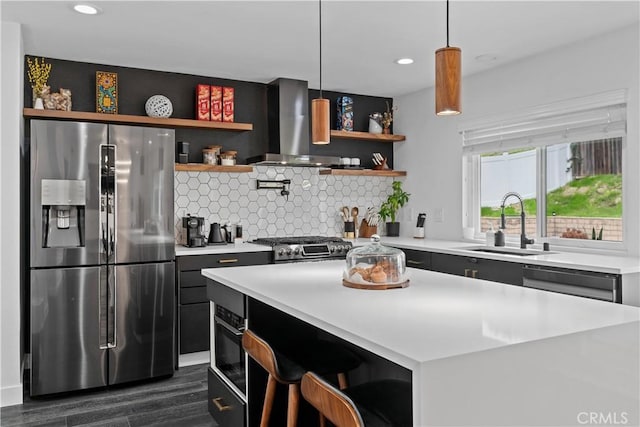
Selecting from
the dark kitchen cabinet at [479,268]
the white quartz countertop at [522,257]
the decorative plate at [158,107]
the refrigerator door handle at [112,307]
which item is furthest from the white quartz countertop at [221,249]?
the dark kitchen cabinet at [479,268]

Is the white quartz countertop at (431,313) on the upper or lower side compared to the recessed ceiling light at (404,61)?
lower

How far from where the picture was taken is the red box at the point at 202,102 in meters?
4.54

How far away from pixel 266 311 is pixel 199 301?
5.69 feet

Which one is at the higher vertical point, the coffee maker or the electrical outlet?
the electrical outlet

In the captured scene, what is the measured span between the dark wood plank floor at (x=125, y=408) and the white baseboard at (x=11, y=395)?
1.3 inches

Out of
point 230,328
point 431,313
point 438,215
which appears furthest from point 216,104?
point 431,313

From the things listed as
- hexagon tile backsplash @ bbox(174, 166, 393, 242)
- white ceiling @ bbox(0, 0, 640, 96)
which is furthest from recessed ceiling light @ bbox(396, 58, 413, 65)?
hexagon tile backsplash @ bbox(174, 166, 393, 242)

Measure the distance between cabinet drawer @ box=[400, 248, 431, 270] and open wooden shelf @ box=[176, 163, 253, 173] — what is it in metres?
1.60

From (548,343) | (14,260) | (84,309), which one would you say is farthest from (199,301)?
(548,343)

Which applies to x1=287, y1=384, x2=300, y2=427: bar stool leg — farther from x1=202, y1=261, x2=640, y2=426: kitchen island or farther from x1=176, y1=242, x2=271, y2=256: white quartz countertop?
x1=176, y1=242, x2=271, y2=256: white quartz countertop

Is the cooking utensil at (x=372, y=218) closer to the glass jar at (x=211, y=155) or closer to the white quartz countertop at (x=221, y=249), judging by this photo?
the white quartz countertop at (x=221, y=249)

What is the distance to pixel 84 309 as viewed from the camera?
3502 millimetres

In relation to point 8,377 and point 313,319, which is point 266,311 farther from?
point 8,377

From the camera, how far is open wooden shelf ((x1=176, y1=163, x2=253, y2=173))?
4434 mm
